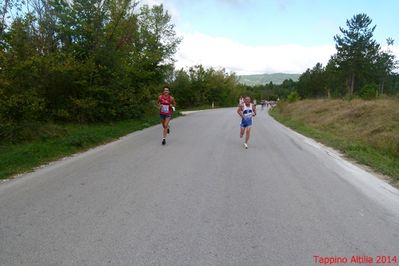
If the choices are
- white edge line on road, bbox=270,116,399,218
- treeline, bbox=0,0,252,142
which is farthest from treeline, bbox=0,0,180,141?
white edge line on road, bbox=270,116,399,218

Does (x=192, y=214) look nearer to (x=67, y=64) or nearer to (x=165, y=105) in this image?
(x=165, y=105)

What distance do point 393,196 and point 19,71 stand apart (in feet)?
39.2

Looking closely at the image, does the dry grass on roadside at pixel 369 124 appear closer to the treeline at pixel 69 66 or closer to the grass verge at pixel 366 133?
the grass verge at pixel 366 133

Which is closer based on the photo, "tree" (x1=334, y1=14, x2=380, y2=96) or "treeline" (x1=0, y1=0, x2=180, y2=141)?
"treeline" (x1=0, y1=0, x2=180, y2=141)

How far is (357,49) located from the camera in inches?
2179

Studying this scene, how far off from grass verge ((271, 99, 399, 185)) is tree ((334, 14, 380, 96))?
33.1 m

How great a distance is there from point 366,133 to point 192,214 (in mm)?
13208

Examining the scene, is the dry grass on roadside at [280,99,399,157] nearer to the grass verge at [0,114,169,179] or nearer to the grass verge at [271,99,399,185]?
the grass verge at [271,99,399,185]

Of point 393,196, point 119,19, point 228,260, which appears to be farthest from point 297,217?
point 119,19

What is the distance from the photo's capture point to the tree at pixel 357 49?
55.1 metres

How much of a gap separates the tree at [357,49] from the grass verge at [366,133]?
109ft

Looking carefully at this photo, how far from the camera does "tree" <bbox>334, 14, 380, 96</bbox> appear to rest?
55.1 m

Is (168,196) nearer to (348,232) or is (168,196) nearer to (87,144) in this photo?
(348,232)

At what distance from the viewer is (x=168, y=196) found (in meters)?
5.91
